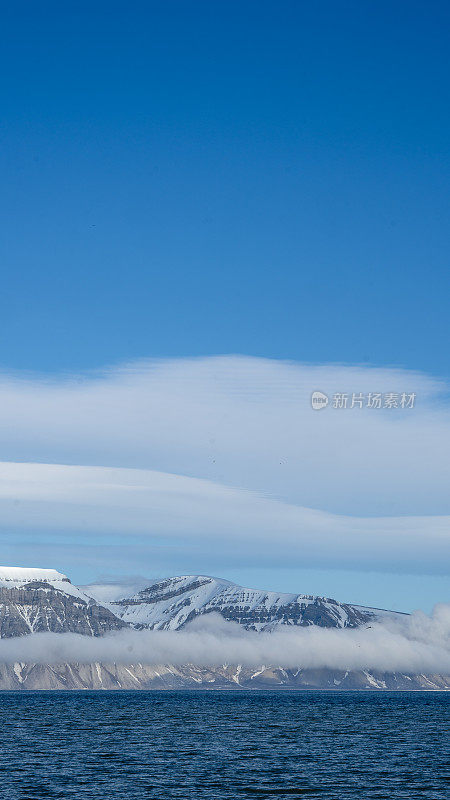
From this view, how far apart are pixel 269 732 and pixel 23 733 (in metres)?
44.3

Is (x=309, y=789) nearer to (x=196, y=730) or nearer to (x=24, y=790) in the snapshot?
(x=24, y=790)

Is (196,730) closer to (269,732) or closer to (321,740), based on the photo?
(269,732)

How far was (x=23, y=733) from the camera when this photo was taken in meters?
176

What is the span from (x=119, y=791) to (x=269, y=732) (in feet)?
321

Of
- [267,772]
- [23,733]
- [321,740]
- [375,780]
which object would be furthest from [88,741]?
[375,780]

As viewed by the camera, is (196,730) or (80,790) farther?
(196,730)

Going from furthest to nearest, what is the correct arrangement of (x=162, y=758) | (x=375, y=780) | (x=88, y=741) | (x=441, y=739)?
(x=441, y=739) → (x=88, y=741) → (x=162, y=758) → (x=375, y=780)

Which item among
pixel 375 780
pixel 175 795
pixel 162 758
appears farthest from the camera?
pixel 162 758

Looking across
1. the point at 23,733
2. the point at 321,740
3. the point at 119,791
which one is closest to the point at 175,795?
the point at 119,791

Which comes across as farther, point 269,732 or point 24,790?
point 269,732

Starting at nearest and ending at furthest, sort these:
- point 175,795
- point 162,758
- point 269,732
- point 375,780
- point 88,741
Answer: point 175,795 < point 375,780 < point 162,758 < point 88,741 < point 269,732

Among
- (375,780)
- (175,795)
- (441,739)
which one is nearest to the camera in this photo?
(175,795)

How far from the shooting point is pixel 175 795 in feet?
300

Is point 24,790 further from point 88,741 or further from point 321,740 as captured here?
point 321,740
